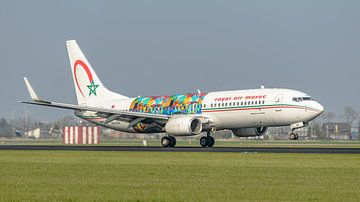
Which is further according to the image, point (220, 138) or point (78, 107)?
point (220, 138)

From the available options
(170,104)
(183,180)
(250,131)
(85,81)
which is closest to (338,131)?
(85,81)

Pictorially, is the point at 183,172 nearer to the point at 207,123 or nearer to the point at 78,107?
the point at 207,123

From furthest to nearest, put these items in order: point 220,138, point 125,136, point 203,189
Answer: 1. point 220,138
2. point 125,136
3. point 203,189

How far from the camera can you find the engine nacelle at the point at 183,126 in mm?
62938

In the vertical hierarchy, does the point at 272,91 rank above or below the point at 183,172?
above

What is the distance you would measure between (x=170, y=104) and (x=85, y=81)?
11.2 metres

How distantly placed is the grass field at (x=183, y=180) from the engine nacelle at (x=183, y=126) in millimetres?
21265

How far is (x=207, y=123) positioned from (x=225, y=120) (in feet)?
5.40

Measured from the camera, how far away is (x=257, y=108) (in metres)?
61.1

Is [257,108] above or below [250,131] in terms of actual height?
above

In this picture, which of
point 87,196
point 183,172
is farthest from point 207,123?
point 87,196

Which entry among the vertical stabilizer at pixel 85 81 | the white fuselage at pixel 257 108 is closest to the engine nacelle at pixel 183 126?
the white fuselage at pixel 257 108

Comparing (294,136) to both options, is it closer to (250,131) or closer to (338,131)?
(250,131)

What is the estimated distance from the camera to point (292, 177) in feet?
99.7
